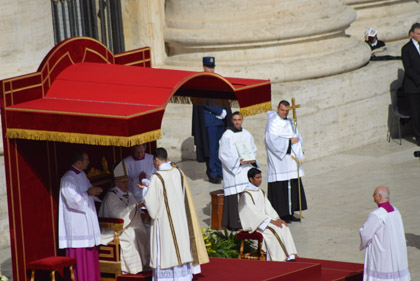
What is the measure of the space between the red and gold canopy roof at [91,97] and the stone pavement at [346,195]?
2224 mm

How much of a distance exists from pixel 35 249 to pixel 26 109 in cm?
137

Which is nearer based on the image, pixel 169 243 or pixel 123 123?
pixel 123 123

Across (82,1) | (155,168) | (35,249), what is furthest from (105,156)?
(82,1)

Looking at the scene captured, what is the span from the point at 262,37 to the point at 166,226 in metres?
6.70

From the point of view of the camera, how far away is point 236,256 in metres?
11.6

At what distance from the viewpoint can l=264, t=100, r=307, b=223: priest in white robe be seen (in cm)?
1341

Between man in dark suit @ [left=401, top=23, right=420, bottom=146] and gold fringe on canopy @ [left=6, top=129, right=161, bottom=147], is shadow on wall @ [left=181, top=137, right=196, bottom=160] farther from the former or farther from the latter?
gold fringe on canopy @ [left=6, top=129, right=161, bottom=147]

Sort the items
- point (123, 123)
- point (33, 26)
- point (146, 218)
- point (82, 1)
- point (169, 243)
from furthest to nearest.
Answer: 1. point (82, 1)
2. point (33, 26)
3. point (146, 218)
4. point (169, 243)
5. point (123, 123)

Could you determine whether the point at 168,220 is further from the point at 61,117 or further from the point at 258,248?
the point at 258,248

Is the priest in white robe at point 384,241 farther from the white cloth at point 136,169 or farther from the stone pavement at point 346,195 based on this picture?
the white cloth at point 136,169

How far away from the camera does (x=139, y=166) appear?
36.6 ft

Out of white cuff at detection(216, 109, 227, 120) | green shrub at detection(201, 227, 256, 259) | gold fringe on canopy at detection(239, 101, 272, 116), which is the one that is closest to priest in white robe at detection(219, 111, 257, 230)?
green shrub at detection(201, 227, 256, 259)

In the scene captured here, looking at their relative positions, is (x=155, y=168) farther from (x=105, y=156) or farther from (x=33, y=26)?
(x=33, y=26)

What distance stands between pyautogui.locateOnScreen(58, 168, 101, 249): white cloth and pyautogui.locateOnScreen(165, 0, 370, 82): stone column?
6.26 metres
